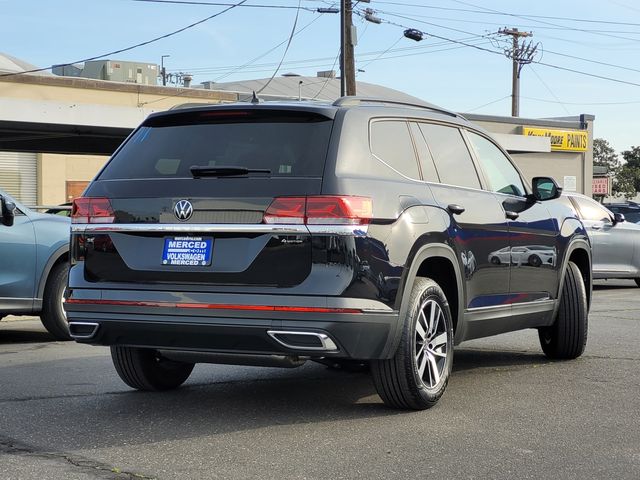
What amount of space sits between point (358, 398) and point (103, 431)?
69.4 inches

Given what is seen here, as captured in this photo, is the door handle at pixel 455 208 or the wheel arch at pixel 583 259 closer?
the door handle at pixel 455 208

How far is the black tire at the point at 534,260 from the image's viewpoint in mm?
7829

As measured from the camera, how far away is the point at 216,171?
596cm

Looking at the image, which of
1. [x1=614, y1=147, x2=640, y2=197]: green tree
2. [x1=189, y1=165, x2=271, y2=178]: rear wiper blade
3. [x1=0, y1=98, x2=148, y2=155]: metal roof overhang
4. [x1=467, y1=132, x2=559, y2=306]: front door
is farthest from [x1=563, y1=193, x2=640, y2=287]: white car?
[x1=614, y1=147, x2=640, y2=197]: green tree

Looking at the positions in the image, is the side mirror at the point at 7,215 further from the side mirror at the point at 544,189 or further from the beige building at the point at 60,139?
the beige building at the point at 60,139

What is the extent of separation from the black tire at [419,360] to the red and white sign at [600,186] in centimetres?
4884

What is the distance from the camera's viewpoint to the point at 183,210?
19.4ft

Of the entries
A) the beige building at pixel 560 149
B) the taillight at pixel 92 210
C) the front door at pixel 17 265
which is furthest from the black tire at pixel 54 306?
the beige building at pixel 560 149

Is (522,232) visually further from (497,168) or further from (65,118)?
(65,118)

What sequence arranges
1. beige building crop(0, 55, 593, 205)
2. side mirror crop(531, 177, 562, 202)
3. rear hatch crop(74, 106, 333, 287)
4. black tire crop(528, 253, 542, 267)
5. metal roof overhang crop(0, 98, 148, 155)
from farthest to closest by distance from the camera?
beige building crop(0, 55, 593, 205) < metal roof overhang crop(0, 98, 148, 155) < side mirror crop(531, 177, 562, 202) < black tire crop(528, 253, 542, 267) < rear hatch crop(74, 106, 333, 287)

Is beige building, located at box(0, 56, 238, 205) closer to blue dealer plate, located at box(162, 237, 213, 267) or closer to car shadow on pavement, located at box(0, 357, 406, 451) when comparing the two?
car shadow on pavement, located at box(0, 357, 406, 451)

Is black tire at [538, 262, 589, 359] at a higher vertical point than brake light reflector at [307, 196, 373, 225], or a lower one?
lower

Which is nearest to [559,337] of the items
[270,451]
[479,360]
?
[479,360]

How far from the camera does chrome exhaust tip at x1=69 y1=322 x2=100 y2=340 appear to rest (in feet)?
20.0
